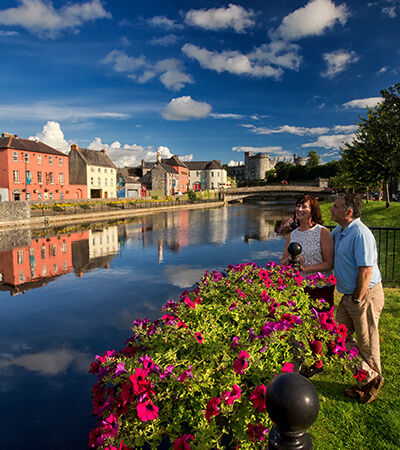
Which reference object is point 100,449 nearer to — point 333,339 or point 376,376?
point 333,339

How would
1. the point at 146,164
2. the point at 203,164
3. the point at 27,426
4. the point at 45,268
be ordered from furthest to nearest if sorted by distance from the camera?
the point at 203,164
the point at 146,164
the point at 45,268
the point at 27,426

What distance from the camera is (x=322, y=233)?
156 inches

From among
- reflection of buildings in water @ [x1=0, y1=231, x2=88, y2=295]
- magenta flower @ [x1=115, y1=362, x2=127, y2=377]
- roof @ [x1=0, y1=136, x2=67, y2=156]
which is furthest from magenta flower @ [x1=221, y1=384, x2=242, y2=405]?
roof @ [x1=0, y1=136, x2=67, y2=156]

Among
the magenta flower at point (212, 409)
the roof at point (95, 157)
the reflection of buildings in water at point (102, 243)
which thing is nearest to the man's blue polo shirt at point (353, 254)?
the magenta flower at point (212, 409)

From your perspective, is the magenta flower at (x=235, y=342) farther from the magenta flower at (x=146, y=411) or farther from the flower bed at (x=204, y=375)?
the magenta flower at (x=146, y=411)

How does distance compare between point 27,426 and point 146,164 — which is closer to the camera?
point 27,426

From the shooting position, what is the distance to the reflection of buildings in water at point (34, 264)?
11.9 meters

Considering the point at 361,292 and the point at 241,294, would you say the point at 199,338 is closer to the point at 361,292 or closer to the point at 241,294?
the point at 241,294

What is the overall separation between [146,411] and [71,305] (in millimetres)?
8254

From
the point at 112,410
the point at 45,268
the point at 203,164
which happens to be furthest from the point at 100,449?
the point at 203,164

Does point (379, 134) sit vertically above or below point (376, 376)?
above

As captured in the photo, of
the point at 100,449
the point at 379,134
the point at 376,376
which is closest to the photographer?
the point at 100,449

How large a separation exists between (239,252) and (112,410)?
14.8 meters

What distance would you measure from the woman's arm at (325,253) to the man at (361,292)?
1.38ft
